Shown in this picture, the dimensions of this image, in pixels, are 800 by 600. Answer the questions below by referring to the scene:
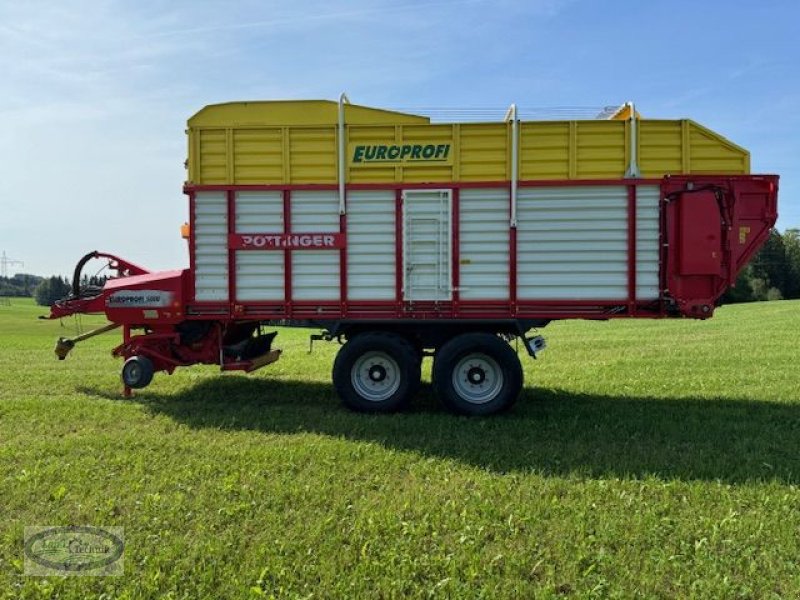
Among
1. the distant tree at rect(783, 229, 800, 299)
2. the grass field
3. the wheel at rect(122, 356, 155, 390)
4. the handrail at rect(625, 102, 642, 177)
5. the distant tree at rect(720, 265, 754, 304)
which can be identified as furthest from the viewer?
the distant tree at rect(783, 229, 800, 299)

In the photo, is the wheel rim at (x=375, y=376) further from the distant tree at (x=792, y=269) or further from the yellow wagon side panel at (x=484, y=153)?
the distant tree at (x=792, y=269)

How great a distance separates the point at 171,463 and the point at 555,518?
10.2 ft

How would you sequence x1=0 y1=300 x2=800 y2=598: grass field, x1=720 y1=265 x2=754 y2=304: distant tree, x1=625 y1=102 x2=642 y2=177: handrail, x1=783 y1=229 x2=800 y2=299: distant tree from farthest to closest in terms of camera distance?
1. x1=783 y1=229 x2=800 y2=299: distant tree
2. x1=720 y1=265 x2=754 y2=304: distant tree
3. x1=625 y1=102 x2=642 y2=177: handrail
4. x1=0 y1=300 x2=800 y2=598: grass field

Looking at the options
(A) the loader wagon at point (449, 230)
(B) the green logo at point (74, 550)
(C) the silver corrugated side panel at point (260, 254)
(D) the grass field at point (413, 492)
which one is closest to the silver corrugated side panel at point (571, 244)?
(A) the loader wagon at point (449, 230)

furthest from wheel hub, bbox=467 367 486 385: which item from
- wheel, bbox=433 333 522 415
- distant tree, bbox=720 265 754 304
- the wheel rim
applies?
distant tree, bbox=720 265 754 304

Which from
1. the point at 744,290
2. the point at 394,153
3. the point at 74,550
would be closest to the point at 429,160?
the point at 394,153

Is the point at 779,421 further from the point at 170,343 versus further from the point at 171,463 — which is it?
the point at 170,343

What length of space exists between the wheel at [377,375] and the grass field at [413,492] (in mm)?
313

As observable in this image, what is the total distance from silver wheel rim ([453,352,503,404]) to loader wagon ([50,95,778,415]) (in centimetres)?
2

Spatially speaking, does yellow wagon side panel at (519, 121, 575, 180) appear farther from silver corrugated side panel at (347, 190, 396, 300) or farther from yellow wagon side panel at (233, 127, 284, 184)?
yellow wagon side panel at (233, 127, 284, 184)

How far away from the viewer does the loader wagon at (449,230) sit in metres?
6.93

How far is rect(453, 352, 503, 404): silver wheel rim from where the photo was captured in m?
7.08

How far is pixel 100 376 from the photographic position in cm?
922

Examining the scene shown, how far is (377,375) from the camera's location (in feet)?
23.9
